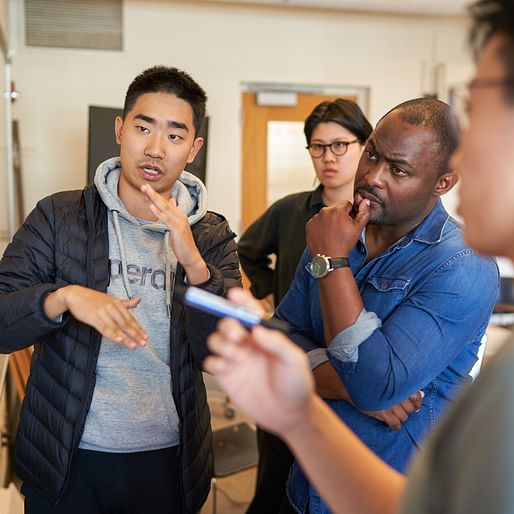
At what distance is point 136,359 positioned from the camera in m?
1.23

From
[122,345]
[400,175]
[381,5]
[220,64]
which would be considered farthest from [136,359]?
[381,5]

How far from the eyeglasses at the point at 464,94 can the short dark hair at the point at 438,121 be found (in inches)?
17.4

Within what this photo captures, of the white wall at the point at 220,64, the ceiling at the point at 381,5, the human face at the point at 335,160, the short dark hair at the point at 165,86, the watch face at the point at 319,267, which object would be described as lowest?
the watch face at the point at 319,267

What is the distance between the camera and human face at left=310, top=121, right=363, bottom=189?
206 cm

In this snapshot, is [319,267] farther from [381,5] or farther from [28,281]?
[381,5]

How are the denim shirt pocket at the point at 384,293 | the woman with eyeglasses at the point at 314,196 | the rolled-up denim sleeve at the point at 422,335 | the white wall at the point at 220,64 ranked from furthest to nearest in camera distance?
1. the white wall at the point at 220,64
2. the woman with eyeglasses at the point at 314,196
3. the denim shirt pocket at the point at 384,293
4. the rolled-up denim sleeve at the point at 422,335

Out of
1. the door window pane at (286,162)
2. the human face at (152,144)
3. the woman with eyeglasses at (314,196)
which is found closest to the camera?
the human face at (152,144)

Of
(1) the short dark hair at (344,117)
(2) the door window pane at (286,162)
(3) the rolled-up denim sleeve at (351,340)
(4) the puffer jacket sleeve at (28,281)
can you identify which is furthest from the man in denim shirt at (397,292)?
(2) the door window pane at (286,162)

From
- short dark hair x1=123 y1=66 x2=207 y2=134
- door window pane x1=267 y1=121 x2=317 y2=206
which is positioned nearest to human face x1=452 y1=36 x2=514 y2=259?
short dark hair x1=123 y1=66 x2=207 y2=134

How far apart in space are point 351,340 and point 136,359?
516 mm

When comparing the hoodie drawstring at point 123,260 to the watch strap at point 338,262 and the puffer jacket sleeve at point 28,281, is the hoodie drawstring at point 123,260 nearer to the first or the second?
the puffer jacket sleeve at point 28,281

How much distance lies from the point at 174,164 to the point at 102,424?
1.98 ft

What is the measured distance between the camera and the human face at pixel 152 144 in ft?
4.18

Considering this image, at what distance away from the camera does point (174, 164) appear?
1296 mm
